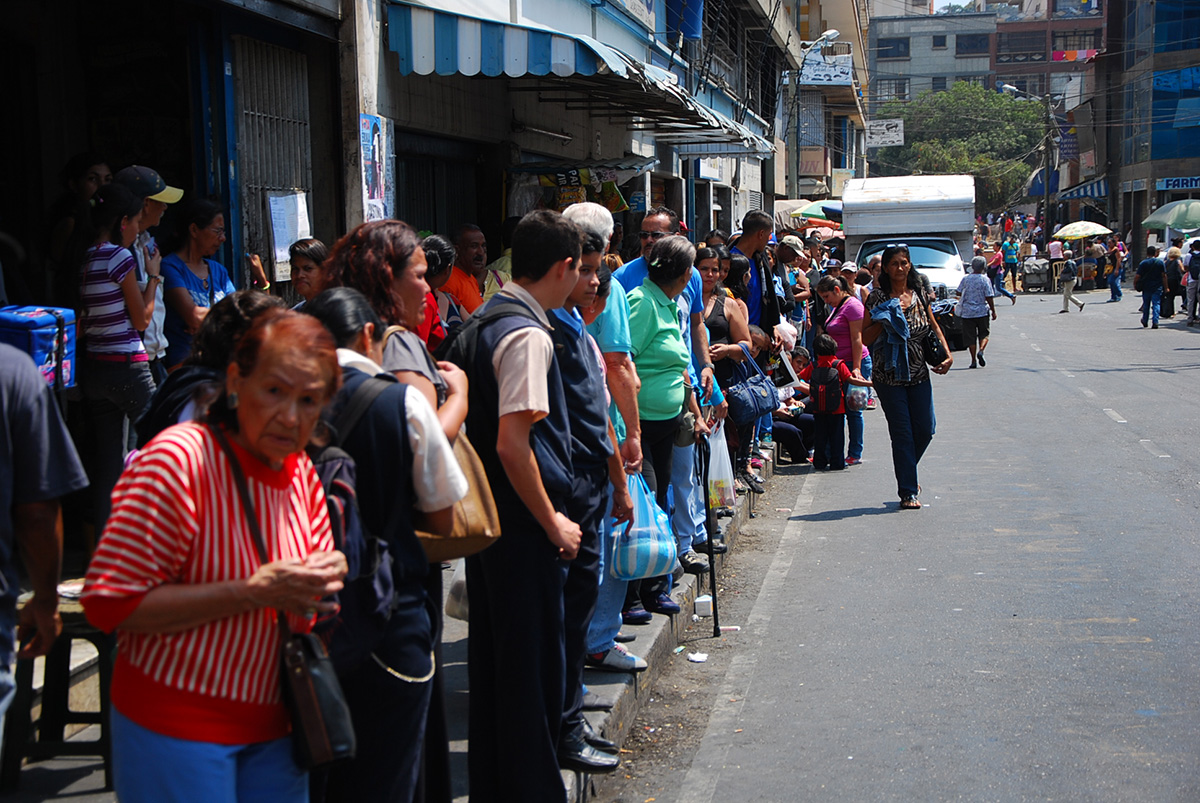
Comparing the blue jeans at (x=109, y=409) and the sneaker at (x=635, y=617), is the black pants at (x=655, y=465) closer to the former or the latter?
the sneaker at (x=635, y=617)

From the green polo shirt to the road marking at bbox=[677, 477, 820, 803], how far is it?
128cm

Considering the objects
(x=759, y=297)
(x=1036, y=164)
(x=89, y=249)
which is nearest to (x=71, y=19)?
(x=89, y=249)

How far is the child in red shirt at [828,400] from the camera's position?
10.3 meters

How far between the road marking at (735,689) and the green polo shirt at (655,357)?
128cm

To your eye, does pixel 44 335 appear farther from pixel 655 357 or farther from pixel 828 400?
pixel 828 400

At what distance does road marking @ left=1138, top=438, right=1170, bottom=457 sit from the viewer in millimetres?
10461

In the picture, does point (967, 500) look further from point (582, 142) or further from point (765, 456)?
point (582, 142)

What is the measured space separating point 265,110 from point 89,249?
224 centimetres

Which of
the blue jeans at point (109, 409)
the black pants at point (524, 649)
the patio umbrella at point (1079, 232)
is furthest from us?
the patio umbrella at point (1079, 232)

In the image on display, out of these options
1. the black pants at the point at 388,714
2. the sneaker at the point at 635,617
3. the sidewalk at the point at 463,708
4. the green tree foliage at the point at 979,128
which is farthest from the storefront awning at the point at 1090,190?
the black pants at the point at 388,714

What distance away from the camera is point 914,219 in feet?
76.3

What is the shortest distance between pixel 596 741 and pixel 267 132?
4564 mm

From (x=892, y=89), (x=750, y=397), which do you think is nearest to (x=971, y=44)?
(x=892, y=89)

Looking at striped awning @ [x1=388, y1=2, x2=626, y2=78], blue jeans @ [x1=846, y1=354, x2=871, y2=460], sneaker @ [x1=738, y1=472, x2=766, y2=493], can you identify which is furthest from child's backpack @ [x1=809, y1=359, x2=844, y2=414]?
striped awning @ [x1=388, y1=2, x2=626, y2=78]
